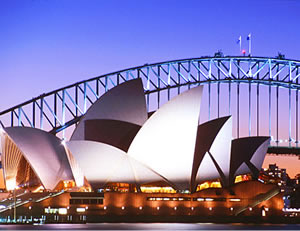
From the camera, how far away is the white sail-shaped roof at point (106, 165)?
232ft

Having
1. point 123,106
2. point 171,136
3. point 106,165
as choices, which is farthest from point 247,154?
point 106,165

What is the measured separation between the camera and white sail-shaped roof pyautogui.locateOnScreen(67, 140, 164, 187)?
7069cm

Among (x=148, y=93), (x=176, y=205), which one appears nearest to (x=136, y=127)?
(x=176, y=205)

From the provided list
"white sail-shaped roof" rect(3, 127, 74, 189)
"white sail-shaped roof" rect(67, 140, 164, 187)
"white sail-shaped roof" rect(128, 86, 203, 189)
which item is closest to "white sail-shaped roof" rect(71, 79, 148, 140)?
"white sail-shaped roof" rect(3, 127, 74, 189)

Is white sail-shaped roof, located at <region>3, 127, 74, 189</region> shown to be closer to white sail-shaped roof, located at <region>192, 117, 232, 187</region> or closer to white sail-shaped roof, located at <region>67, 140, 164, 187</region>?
Answer: white sail-shaped roof, located at <region>67, 140, 164, 187</region>

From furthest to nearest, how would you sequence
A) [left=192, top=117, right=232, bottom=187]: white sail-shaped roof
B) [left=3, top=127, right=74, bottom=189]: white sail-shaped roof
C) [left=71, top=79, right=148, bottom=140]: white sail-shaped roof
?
[left=71, top=79, right=148, bottom=140]: white sail-shaped roof → [left=3, top=127, right=74, bottom=189]: white sail-shaped roof → [left=192, top=117, right=232, bottom=187]: white sail-shaped roof

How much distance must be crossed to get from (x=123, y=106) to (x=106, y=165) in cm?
681

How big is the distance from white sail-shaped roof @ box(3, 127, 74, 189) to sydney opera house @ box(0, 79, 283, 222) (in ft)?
0.33

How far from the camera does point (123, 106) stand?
246 feet

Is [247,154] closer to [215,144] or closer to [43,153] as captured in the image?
[215,144]

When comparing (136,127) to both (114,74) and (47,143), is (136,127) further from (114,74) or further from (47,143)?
(114,74)

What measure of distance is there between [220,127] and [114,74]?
67.3ft

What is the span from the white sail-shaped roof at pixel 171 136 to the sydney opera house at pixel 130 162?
97 mm

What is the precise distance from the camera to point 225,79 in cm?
9256
